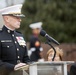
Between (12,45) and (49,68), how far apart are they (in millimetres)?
774

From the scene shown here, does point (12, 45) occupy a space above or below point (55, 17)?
above

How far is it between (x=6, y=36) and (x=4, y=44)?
199mm

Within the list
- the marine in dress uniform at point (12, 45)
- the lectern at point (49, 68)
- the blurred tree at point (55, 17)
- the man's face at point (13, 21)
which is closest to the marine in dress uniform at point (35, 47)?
the blurred tree at point (55, 17)

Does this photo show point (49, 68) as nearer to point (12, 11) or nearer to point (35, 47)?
point (12, 11)

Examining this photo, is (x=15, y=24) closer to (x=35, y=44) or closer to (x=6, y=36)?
(x=6, y=36)

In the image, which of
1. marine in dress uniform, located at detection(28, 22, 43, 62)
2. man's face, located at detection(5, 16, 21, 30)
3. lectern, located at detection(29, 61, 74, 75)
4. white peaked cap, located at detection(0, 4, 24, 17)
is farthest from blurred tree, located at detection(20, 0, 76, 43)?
lectern, located at detection(29, 61, 74, 75)

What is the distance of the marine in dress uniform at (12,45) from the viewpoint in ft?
20.7

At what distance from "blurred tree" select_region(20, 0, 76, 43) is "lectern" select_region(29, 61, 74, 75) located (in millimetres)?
20533

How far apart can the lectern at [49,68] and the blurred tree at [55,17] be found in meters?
20.5

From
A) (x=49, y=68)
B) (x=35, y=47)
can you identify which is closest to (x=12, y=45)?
(x=49, y=68)

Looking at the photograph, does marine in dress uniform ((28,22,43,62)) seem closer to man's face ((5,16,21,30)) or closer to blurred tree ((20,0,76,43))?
blurred tree ((20,0,76,43))

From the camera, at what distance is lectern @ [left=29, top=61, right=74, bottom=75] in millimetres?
5637

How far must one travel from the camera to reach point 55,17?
26.9 m

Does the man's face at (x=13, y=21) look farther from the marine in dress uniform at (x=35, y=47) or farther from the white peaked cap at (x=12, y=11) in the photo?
the marine in dress uniform at (x=35, y=47)
